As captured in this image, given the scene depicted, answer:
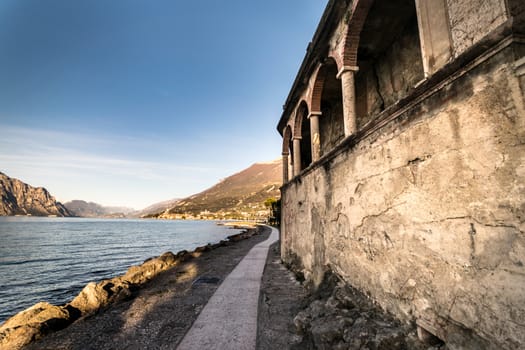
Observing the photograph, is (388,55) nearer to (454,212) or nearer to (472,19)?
(472,19)

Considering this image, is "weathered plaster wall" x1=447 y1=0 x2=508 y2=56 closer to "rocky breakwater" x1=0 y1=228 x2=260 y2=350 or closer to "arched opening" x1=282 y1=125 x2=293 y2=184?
"rocky breakwater" x1=0 y1=228 x2=260 y2=350

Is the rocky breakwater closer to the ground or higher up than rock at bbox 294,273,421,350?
closer to the ground

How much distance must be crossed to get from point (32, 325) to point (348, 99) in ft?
26.3

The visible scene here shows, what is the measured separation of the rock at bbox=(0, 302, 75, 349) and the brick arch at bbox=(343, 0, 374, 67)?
842 centimetres

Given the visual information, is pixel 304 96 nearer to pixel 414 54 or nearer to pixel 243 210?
pixel 414 54

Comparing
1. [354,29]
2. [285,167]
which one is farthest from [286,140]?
[354,29]

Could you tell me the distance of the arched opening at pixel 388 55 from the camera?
5.36m

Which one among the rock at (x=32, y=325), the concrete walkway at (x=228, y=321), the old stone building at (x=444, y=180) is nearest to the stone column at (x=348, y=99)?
the old stone building at (x=444, y=180)

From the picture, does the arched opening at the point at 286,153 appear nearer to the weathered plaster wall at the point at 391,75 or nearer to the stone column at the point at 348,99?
the weathered plaster wall at the point at 391,75

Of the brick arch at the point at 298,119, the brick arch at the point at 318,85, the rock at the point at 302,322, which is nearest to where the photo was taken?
the rock at the point at 302,322

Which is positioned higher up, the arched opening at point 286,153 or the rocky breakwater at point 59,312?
the arched opening at point 286,153

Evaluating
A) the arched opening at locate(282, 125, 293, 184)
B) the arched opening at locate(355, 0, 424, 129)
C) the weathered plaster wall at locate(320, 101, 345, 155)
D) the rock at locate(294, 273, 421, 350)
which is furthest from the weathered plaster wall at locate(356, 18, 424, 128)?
the arched opening at locate(282, 125, 293, 184)

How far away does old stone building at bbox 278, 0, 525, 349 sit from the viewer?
6.40 feet

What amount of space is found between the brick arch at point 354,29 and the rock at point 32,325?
27.6 ft
